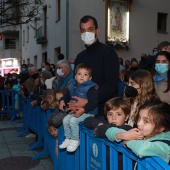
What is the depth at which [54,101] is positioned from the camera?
5.05 meters

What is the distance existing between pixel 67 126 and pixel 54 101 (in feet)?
4.63

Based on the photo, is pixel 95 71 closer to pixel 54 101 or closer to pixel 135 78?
pixel 135 78

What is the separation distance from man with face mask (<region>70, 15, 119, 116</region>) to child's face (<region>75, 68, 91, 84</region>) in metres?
0.12

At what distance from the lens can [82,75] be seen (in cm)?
360

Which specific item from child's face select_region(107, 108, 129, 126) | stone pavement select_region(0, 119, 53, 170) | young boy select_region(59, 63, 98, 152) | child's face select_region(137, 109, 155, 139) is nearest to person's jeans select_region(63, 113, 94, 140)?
young boy select_region(59, 63, 98, 152)

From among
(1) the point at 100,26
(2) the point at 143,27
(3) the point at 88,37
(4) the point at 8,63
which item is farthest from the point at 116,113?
(4) the point at 8,63

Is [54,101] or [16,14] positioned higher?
[16,14]

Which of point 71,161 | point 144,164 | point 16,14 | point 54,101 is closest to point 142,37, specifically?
point 16,14

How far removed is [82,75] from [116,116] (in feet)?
2.55

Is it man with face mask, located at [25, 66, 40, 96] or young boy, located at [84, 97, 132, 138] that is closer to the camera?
young boy, located at [84, 97, 132, 138]

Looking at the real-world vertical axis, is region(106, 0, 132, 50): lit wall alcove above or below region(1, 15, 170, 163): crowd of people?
above

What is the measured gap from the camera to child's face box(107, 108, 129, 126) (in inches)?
120

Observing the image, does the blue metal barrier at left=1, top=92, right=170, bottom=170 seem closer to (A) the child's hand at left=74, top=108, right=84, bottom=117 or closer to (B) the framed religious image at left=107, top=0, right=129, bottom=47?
(A) the child's hand at left=74, top=108, right=84, bottom=117

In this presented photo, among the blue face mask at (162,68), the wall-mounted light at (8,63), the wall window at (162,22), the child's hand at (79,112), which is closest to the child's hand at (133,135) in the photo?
the child's hand at (79,112)
